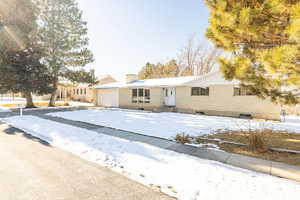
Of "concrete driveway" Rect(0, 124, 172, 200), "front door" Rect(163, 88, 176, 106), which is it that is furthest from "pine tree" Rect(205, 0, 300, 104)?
"front door" Rect(163, 88, 176, 106)

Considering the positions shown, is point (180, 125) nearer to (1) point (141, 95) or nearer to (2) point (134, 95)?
(1) point (141, 95)

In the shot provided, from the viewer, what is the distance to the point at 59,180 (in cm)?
336

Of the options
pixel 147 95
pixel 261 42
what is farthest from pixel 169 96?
pixel 261 42

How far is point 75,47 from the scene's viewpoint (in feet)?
64.9

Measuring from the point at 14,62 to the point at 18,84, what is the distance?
2199 mm

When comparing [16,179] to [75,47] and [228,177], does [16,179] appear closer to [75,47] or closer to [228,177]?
[228,177]

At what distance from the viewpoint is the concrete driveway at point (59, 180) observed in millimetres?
2873

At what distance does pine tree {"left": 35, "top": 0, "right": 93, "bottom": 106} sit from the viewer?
18.2 meters

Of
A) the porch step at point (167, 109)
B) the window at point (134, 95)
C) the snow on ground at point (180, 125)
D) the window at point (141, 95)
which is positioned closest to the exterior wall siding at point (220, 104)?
the porch step at point (167, 109)

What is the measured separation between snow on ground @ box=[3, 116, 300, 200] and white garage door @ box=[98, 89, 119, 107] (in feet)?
44.6

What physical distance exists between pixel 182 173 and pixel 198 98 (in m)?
11.1

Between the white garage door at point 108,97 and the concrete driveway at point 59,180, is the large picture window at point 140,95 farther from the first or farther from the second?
the concrete driveway at point 59,180

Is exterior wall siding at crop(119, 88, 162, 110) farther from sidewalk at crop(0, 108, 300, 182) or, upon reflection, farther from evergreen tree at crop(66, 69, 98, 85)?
sidewalk at crop(0, 108, 300, 182)

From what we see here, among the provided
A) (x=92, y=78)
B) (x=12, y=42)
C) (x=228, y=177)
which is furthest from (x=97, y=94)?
(x=228, y=177)
